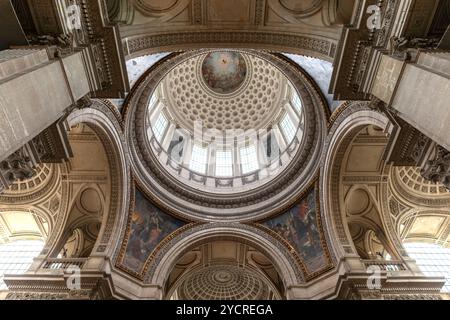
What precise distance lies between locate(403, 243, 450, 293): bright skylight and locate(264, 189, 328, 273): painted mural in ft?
15.9

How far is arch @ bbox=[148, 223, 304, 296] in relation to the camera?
43.4 ft

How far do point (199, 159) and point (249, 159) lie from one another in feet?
10.5

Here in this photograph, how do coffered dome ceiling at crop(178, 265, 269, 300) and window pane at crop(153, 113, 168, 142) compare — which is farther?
coffered dome ceiling at crop(178, 265, 269, 300)

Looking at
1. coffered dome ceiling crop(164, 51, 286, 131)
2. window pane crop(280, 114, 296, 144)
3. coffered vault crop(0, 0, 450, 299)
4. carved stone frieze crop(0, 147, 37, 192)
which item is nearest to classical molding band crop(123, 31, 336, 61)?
coffered vault crop(0, 0, 450, 299)

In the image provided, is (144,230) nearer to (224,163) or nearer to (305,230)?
(305,230)

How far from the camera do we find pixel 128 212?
43.5 ft

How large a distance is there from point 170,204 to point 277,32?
970cm

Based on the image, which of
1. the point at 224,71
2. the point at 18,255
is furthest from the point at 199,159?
the point at 18,255

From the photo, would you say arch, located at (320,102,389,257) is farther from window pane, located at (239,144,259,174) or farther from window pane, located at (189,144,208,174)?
window pane, located at (189,144,208,174)

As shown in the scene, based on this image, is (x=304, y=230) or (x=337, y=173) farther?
(x=304, y=230)

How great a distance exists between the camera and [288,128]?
63.4 ft

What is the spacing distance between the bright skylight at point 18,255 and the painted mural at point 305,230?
11.1m

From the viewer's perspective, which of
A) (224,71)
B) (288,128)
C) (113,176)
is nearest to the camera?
(113,176)
